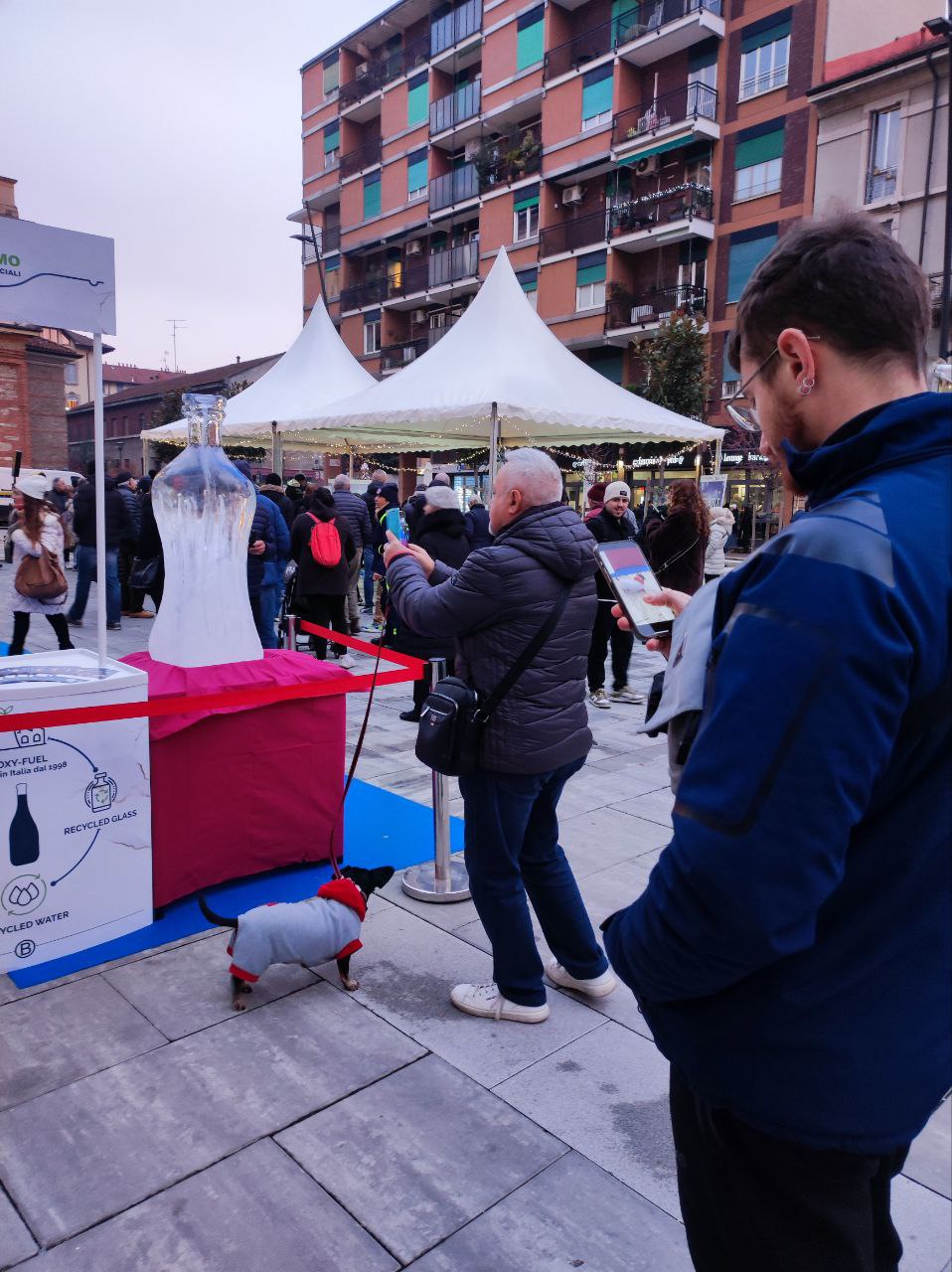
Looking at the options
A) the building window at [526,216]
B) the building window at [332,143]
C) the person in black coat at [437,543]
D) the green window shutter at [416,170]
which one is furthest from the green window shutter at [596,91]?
the person in black coat at [437,543]

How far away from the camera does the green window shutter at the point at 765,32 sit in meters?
23.1

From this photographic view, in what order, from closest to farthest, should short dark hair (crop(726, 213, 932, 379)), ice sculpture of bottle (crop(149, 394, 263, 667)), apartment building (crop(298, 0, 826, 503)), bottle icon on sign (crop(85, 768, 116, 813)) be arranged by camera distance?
1. short dark hair (crop(726, 213, 932, 379))
2. bottle icon on sign (crop(85, 768, 116, 813))
3. ice sculpture of bottle (crop(149, 394, 263, 667))
4. apartment building (crop(298, 0, 826, 503))

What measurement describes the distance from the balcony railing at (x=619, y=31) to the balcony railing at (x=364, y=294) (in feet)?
36.8

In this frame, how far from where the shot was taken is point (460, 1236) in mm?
1914

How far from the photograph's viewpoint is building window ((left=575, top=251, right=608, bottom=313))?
27078mm

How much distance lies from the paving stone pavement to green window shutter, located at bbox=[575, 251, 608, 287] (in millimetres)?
27373

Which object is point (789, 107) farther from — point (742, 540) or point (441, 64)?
point (441, 64)

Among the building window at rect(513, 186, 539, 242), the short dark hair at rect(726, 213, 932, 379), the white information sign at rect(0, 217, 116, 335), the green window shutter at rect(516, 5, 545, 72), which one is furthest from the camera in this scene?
the building window at rect(513, 186, 539, 242)

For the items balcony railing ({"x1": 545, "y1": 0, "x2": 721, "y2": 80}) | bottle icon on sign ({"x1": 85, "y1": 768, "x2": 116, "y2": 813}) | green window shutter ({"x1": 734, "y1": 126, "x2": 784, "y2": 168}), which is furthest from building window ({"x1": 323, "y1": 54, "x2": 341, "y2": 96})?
bottle icon on sign ({"x1": 85, "y1": 768, "x2": 116, "y2": 813})

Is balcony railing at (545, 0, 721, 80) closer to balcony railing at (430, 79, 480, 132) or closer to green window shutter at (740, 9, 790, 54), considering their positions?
green window shutter at (740, 9, 790, 54)

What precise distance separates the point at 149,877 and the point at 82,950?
33 centimetres

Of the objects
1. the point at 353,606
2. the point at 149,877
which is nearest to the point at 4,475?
the point at 353,606

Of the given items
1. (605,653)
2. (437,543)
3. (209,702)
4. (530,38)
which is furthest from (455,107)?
(209,702)

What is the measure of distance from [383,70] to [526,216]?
12.8 meters
